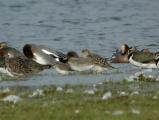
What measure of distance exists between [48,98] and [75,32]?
19099 mm

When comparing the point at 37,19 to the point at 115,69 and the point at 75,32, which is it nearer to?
the point at 75,32

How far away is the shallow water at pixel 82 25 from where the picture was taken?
89.1ft

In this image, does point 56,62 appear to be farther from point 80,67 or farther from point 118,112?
point 118,112

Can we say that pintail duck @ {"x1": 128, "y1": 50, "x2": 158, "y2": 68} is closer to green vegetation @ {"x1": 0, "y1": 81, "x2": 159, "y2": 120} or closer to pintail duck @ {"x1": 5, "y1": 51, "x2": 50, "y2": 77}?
pintail duck @ {"x1": 5, "y1": 51, "x2": 50, "y2": 77}

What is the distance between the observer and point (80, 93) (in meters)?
13.0

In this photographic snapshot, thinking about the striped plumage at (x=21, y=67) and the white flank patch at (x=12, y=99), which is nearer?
the white flank patch at (x=12, y=99)

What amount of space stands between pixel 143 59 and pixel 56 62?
6.94ft

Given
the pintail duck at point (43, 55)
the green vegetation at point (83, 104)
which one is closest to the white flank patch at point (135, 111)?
the green vegetation at point (83, 104)

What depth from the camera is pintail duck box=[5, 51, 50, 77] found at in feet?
54.5

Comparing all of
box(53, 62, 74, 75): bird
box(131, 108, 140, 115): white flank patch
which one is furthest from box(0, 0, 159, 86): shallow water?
box(131, 108, 140, 115): white flank patch

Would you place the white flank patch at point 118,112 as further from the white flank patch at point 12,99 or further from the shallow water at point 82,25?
the shallow water at point 82,25

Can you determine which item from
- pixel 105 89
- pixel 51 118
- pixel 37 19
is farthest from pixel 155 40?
pixel 51 118

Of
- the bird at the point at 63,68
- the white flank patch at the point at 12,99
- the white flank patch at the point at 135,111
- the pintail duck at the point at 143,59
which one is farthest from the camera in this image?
the pintail duck at the point at 143,59

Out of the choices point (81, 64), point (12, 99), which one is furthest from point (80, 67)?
point (12, 99)
